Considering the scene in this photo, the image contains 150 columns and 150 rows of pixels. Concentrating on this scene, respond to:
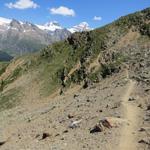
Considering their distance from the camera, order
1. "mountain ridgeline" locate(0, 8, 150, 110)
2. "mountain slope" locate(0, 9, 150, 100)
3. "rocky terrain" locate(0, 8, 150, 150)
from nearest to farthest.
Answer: "rocky terrain" locate(0, 8, 150, 150), "mountain ridgeline" locate(0, 8, 150, 110), "mountain slope" locate(0, 9, 150, 100)

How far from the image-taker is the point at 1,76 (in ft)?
347

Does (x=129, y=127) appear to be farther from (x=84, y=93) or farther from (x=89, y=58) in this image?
(x=89, y=58)

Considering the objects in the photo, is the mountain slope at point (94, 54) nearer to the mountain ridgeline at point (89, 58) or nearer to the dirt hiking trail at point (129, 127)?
the mountain ridgeline at point (89, 58)


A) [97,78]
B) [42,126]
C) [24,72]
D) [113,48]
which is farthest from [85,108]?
[24,72]

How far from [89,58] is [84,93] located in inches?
884

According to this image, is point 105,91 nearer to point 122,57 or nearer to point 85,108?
point 85,108

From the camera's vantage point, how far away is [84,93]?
187 ft

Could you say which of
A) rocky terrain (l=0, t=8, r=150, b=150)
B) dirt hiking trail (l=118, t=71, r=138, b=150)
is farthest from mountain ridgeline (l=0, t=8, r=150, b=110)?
dirt hiking trail (l=118, t=71, r=138, b=150)

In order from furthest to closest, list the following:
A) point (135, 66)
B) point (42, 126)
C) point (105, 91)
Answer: point (135, 66) < point (105, 91) < point (42, 126)

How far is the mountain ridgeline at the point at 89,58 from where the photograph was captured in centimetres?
6806

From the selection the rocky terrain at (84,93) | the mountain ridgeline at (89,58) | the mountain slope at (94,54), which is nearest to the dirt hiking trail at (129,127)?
the rocky terrain at (84,93)

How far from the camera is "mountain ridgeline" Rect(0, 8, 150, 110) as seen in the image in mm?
68056

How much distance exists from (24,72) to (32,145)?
6037cm

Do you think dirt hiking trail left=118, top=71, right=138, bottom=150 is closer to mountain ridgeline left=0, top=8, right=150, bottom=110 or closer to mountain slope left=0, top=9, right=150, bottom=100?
mountain ridgeline left=0, top=8, right=150, bottom=110
